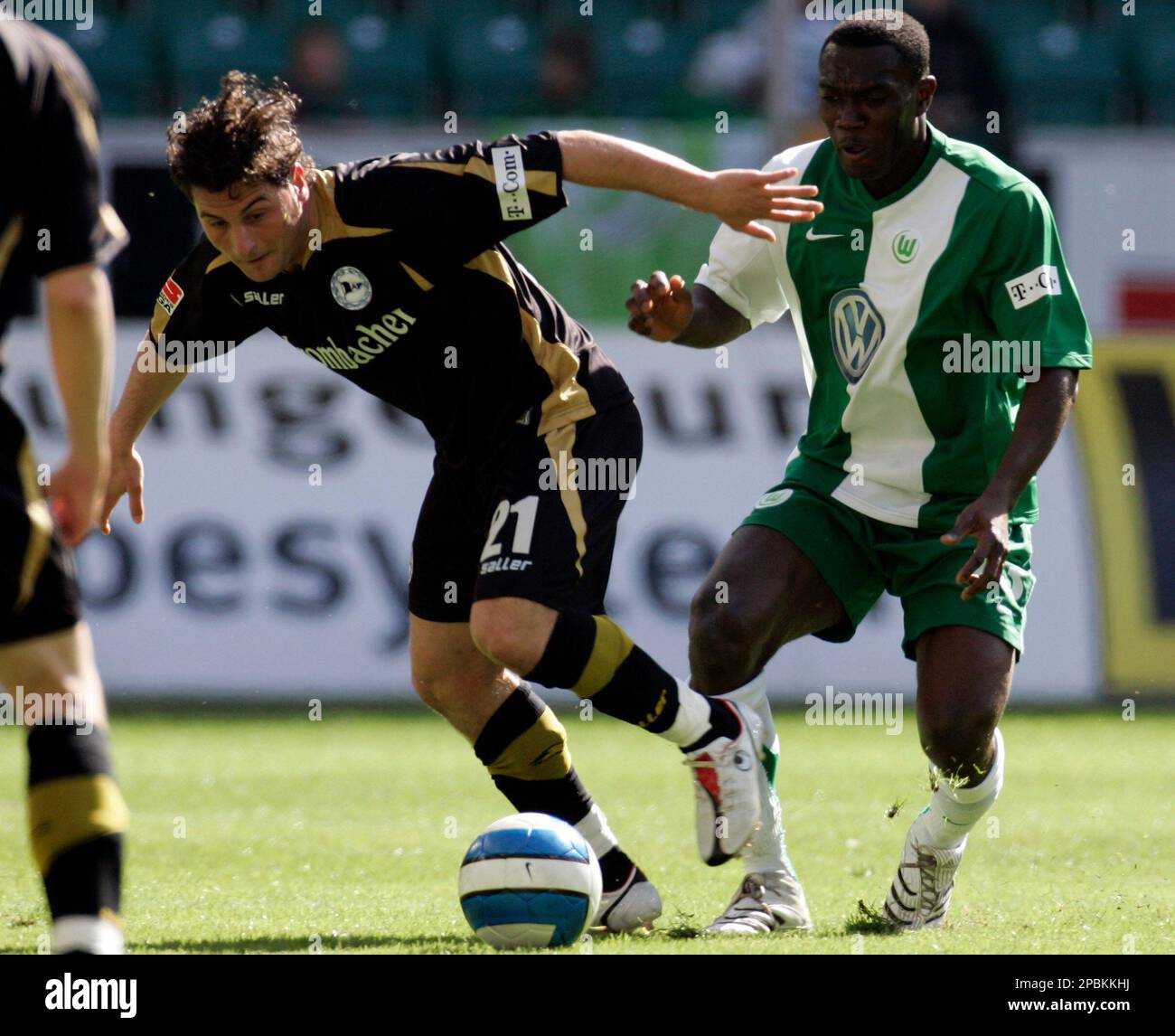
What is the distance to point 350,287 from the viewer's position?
507cm

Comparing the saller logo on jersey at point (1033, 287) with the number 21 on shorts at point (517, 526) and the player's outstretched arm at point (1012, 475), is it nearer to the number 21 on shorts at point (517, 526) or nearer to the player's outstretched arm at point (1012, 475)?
the player's outstretched arm at point (1012, 475)

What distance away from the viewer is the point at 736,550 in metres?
5.45

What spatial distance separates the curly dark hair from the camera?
475 cm

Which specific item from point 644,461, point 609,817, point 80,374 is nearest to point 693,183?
point 80,374

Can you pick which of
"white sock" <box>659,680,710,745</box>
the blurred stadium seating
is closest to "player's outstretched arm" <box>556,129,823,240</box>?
"white sock" <box>659,680,710,745</box>

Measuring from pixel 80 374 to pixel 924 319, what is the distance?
9.07 ft

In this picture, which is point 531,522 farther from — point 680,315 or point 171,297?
point 171,297

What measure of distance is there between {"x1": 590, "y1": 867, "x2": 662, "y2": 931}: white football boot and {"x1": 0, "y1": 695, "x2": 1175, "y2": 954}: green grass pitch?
0.08 m

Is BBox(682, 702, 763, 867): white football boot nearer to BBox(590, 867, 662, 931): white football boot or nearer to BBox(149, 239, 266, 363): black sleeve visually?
BBox(590, 867, 662, 931): white football boot

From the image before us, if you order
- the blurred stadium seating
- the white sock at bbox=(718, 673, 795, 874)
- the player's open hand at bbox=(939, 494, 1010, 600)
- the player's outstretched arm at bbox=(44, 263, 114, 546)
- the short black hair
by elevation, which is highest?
the blurred stadium seating

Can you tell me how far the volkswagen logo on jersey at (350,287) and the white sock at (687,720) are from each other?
4.43 feet
